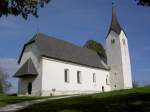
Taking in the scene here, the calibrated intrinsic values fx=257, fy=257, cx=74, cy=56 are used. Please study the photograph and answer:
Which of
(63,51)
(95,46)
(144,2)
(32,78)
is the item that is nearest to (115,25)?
(95,46)

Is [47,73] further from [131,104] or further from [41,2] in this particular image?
[41,2]

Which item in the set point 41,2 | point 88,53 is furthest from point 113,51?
point 41,2

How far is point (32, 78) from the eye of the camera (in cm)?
3825

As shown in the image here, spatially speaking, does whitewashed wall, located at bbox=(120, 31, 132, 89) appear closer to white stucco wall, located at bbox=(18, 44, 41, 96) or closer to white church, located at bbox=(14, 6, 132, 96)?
white church, located at bbox=(14, 6, 132, 96)

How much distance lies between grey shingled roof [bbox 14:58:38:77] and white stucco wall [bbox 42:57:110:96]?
171 cm

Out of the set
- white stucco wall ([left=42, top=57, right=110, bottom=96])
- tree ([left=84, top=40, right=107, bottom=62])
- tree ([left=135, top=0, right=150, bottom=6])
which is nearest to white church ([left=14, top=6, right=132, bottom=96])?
white stucco wall ([left=42, top=57, right=110, bottom=96])

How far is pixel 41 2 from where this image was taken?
39.9ft

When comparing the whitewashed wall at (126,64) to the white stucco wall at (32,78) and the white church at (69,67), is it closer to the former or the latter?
the white church at (69,67)

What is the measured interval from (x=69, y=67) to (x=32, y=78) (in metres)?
7.22

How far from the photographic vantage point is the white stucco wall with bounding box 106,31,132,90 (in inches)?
2111

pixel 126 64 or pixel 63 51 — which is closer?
pixel 63 51

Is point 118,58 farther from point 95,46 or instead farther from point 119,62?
point 95,46

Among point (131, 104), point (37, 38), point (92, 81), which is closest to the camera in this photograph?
point (131, 104)

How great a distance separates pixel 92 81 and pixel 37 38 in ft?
49.3
